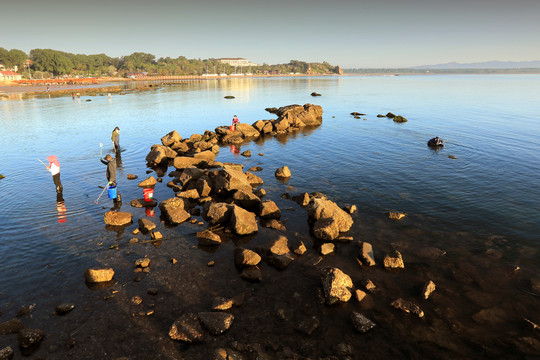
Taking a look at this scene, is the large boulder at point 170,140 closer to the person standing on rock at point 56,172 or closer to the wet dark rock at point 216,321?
the person standing on rock at point 56,172

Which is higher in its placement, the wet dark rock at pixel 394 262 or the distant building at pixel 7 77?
the distant building at pixel 7 77

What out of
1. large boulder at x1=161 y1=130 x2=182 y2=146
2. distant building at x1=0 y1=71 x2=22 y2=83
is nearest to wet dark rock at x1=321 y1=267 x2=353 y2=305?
large boulder at x1=161 y1=130 x2=182 y2=146

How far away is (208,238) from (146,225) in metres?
3.99

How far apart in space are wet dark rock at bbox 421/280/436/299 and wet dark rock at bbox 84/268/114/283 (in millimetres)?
13209

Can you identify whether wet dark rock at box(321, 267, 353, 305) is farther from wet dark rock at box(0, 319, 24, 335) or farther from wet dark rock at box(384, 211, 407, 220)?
wet dark rock at box(0, 319, 24, 335)

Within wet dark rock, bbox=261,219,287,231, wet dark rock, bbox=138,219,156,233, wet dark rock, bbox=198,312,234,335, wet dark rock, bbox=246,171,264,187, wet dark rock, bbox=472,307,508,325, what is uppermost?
wet dark rock, bbox=246,171,264,187

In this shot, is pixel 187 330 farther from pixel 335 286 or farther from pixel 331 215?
pixel 331 215

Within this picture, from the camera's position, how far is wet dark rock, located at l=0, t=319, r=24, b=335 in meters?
9.50

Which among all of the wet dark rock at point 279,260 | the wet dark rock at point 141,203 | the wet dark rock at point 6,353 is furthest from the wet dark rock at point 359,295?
the wet dark rock at point 141,203

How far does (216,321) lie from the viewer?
9.97 meters

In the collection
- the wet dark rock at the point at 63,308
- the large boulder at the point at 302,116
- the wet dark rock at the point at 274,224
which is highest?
the large boulder at the point at 302,116

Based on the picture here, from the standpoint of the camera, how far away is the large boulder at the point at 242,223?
53.0ft

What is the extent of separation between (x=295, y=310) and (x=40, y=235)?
14.4 m

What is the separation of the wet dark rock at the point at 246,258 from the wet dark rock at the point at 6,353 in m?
8.19
